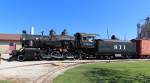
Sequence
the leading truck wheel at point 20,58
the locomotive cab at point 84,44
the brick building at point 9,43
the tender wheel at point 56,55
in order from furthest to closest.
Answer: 1. the brick building at point 9,43
2. the locomotive cab at point 84,44
3. the tender wheel at point 56,55
4. the leading truck wheel at point 20,58

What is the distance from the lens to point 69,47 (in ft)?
129

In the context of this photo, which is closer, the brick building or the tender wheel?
the tender wheel

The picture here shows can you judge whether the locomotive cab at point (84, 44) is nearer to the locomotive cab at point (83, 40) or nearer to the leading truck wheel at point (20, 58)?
the locomotive cab at point (83, 40)

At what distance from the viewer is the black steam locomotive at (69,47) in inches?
1412

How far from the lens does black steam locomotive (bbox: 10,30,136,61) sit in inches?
1412

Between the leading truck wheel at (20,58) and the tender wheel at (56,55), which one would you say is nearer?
the leading truck wheel at (20,58)

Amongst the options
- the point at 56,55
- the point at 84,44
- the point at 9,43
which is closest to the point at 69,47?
the point at 84,44

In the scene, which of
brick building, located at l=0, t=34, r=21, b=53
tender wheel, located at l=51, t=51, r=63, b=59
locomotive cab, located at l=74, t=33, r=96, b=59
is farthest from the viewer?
brick building, located at l=0, t=34, r=21, b=53

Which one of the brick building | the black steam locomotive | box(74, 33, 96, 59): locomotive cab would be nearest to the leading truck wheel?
the black steam locomotive

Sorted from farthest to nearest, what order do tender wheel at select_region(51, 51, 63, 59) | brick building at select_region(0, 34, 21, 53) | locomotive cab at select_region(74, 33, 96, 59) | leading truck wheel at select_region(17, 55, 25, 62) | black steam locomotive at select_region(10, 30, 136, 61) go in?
brick building at select_region(0, 34, 21, 53), locomotive cab at select_region(74, 33, 96, 59), tender wheel at select_region(51, 51, 63, 59), black steam locomotive at select_region(10, 30, 136, 61), leading truck wheel at select_region(17, 55, 25, 62)

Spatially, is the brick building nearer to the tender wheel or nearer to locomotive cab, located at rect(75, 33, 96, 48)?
locomotive cab, located at rect(75, 33, 96, 48)

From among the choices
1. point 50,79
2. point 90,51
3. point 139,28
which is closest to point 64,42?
point 90,51

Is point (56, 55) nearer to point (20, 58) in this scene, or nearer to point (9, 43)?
point (20, 58)

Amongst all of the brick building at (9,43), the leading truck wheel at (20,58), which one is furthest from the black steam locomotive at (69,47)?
the brick building at (9,43)
